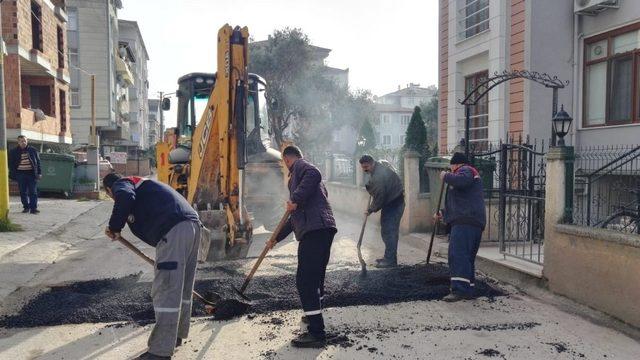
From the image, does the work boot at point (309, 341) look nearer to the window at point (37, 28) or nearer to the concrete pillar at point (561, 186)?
the concrete pillar at point (561, 186)

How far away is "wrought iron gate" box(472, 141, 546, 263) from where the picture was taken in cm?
712

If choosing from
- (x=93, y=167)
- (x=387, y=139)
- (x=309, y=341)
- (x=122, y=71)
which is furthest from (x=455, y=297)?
(x=387, y=139)

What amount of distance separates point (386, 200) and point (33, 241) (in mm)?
6351

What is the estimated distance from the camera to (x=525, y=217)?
7.59m

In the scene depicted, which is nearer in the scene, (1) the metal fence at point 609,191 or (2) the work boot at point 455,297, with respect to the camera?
(2) the work boot at point 455,297

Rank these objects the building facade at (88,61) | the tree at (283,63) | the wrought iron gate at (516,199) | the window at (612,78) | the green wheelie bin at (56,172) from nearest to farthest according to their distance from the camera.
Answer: the wrought iron gate at (516,199) → the window at (612,78) → the green wheelie bin at (56,172) → the tree at (283,63) → the building facade at (88,61)

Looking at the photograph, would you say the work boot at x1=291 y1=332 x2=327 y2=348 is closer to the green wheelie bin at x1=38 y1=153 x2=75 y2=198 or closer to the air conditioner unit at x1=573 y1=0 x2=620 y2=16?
the air conditioner unit at x1=573 y1=0 x2=620 y2=16

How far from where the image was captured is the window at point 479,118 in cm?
1248

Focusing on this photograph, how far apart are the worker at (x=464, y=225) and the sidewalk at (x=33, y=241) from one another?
511cm

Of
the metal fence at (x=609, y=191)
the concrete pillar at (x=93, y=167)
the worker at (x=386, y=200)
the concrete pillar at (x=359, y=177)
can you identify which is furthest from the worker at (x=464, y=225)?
the concrete pillar at (x=93, y=167)

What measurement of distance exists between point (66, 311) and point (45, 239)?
5119 millimetres

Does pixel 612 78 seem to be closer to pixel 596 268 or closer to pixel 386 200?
pixel 386 200

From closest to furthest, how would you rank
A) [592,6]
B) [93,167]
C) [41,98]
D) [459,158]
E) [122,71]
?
[459,158]
[592,6]
[93,167]
[41,98]
[122,71]

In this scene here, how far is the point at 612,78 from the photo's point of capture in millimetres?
10188
